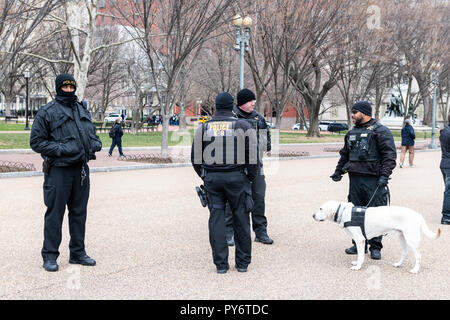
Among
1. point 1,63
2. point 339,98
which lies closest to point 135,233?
point 1,63

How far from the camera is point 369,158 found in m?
6.04

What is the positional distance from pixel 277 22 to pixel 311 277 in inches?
653

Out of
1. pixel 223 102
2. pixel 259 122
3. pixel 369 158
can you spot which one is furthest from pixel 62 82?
pixel 369 158

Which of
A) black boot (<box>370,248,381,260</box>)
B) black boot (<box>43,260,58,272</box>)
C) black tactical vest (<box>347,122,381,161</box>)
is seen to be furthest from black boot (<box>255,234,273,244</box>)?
black boot (<box>43,260,58,272</box>)

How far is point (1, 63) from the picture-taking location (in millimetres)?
15773

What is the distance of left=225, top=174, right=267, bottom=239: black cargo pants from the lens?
21.9 feet

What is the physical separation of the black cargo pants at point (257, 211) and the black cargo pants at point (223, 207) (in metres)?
1.27

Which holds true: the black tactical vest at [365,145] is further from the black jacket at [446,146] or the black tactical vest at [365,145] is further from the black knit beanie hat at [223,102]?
the black jacket at [446,146]

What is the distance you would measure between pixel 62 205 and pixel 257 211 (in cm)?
252

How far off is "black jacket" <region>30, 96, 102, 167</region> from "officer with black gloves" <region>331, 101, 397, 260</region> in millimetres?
3001

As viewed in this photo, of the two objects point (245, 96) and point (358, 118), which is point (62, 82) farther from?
point (358, 118)

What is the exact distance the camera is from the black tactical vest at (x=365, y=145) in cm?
603

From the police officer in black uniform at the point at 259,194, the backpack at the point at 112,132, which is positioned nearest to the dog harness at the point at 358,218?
the police officer in black uniform at the point at 259,194
